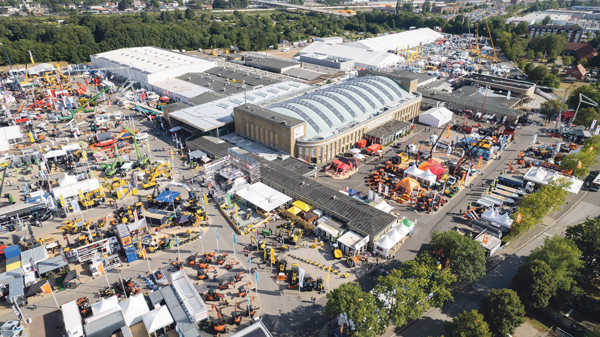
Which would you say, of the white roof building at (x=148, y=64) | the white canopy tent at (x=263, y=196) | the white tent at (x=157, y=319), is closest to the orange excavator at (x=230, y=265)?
the white tent at (x=157, y=319)

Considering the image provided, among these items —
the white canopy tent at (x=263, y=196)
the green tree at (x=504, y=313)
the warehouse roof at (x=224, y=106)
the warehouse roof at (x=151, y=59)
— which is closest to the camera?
the green tree at (x=504, y=313)

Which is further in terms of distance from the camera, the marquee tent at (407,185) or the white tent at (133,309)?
the marquee tent at (407,185)

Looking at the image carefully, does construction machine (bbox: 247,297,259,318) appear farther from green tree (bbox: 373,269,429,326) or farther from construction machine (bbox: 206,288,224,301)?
green tree (bbox: 373,269,429,326)

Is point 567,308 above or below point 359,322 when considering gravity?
below

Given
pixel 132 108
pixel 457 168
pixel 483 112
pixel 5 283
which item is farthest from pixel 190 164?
pixel 483 112

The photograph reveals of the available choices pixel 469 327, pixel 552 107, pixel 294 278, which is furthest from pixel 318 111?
pixel 552 107

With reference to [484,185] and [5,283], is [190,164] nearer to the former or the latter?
[5,283]

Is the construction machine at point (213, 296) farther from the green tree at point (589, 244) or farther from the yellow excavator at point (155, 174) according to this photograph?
the green tree at point (589, 244)
